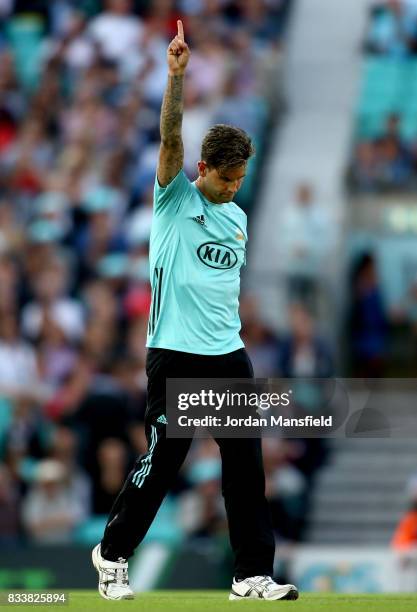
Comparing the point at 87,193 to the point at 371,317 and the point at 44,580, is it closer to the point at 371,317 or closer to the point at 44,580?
the point at 371,317

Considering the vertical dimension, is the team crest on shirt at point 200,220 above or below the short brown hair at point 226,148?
below

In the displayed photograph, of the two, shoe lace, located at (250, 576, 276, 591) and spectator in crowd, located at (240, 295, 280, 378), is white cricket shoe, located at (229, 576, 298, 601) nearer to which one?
shoe lace, located at (250, 576, 276, 591)

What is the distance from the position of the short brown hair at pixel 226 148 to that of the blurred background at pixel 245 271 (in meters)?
4.95

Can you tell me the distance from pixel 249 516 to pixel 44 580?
15.4 feet

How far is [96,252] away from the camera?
16.2 meters

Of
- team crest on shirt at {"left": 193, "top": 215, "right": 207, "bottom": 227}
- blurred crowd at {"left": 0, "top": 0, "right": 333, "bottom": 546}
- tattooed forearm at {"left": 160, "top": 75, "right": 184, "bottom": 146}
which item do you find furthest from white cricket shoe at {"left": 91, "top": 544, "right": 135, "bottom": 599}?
blurred crowd at {"left": 0, "top": 0, "right": 333, "bottom": 546}

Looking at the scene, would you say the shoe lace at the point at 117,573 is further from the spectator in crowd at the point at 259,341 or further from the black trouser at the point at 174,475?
the spectator in crowd at the point at 259,341

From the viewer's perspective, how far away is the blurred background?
1337cm

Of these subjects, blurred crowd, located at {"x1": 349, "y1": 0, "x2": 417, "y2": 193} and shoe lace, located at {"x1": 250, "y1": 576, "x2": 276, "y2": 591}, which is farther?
blurred crowd, located at {"x1": 349, "y1": 0, "x2": 417, "y2": 193}

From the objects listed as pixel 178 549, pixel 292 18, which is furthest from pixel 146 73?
pixel 178 549

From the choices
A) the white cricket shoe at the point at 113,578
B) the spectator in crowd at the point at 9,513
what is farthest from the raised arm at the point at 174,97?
the spectator in crowd at the point at 9,513

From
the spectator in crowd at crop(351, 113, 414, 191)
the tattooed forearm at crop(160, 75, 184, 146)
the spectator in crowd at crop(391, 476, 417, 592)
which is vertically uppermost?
the spectator in crowd at crop(351, 113, 414, 191)

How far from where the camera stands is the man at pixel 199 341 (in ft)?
25.8

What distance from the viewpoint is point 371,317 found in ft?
52.9
